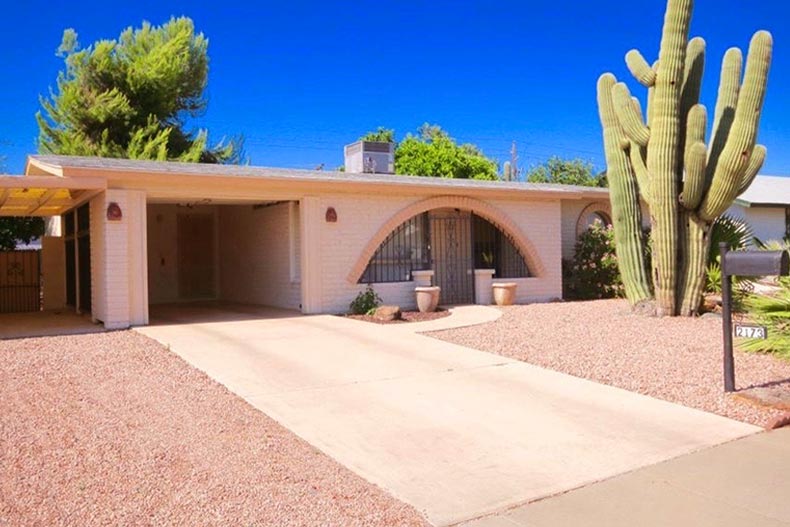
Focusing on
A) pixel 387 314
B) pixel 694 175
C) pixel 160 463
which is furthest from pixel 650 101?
pixel 160 463

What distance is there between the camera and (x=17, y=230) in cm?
2075

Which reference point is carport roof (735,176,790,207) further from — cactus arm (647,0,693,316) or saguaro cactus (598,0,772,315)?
cactus arm (647,0,693,316)

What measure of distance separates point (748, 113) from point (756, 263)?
622 centimetres

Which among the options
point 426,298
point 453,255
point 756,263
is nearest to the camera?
point 756,263

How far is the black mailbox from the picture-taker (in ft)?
21.2

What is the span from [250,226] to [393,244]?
4.18 metres

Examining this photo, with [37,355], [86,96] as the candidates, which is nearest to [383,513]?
[37,355]

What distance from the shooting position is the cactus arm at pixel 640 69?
1265cm

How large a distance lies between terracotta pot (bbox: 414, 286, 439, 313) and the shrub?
5.15 metres

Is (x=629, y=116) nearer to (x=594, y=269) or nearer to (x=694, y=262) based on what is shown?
(x=694, y=262)

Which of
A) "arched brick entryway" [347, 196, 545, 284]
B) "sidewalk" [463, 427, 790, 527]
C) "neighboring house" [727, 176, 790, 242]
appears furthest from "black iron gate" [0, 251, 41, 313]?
"neighboring house" [727, 176, 790, 242]

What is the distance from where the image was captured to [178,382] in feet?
25.2

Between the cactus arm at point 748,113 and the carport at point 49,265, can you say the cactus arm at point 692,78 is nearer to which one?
the cactus arm at point 748,113

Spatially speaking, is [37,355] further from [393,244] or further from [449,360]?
[393,244]
